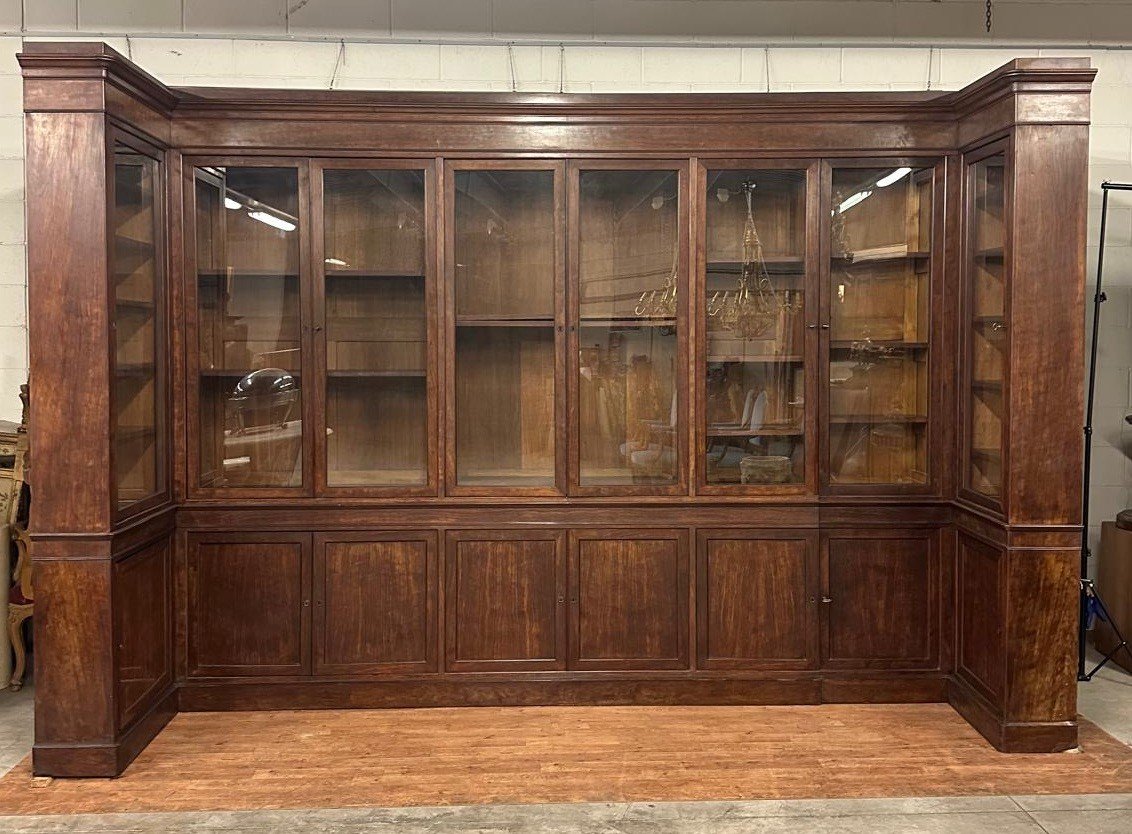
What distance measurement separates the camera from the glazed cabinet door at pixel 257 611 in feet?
13.6

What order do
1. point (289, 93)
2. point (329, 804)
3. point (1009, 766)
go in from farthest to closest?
point (289, 93), point (1009, 766), point (329, 804)

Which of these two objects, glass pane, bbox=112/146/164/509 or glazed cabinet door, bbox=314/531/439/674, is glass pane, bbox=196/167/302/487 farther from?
glazed cabinet door, bbox=314/531/439/674

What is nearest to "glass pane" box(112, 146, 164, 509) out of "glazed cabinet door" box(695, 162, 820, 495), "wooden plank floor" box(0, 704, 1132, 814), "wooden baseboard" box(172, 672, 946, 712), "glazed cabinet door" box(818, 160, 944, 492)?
"wooden plank floor" box(0, 704, 1132, 814)

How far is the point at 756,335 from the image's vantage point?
4230 mm

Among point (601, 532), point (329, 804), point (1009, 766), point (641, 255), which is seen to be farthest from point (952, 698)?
point (329, 804)

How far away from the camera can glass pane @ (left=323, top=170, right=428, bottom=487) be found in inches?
163

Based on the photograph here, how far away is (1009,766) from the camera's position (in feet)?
11.7

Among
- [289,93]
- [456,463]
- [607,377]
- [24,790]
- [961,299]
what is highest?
[289,93]

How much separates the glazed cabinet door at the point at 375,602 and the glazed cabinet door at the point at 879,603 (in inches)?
63.3

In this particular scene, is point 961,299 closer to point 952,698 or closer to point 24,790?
point 952,698

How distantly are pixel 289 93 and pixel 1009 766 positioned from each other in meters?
3.60

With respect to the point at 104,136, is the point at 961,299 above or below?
below

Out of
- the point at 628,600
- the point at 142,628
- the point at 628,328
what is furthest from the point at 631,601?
the point at 142,628

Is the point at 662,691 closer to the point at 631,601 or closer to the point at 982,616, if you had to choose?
the point at 631,601
